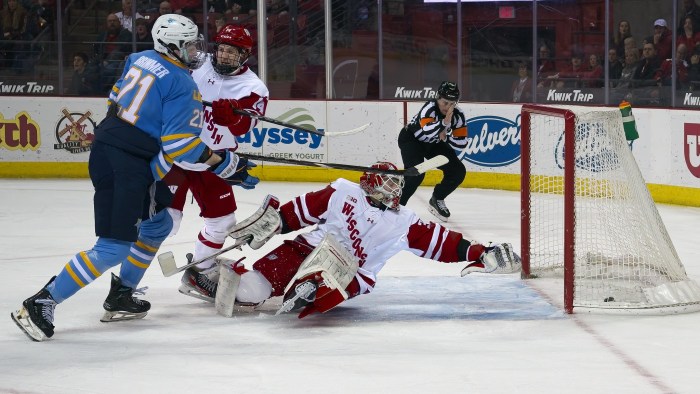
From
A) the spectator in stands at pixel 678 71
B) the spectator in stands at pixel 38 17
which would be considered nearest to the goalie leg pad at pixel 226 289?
the spectator in stands at pixel 678 71

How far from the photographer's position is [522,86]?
10.5 meters

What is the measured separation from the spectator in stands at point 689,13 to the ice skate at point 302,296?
5464 mm

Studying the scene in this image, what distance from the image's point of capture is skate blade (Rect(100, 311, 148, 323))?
16.2ft

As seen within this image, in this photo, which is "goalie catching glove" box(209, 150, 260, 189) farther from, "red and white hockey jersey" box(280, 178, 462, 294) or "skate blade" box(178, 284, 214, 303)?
"skate blade" box(178, 284, 214, 303)

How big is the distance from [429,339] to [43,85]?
726 centimetres

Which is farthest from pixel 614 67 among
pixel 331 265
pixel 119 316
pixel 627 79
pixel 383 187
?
pixel 119 316

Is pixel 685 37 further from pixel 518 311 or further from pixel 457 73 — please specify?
pixel 518 311

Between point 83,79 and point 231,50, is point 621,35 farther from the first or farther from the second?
point 231,50

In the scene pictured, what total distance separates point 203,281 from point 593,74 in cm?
568

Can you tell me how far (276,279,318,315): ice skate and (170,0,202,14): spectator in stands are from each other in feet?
22.2

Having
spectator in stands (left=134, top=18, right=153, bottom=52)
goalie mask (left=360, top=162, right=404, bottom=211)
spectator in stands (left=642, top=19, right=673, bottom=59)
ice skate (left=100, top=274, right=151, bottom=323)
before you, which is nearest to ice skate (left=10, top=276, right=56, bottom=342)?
ice skate (left=100, top=274, right=151, bottom=323)

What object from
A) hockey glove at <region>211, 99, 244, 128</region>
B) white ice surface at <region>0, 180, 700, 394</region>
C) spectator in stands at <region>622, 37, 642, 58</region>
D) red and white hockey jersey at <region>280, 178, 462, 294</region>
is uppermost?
spectator in stands at <region>622, 37, 642, 58</region>

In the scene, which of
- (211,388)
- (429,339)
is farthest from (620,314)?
(211,388)

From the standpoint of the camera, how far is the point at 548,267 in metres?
6.03
